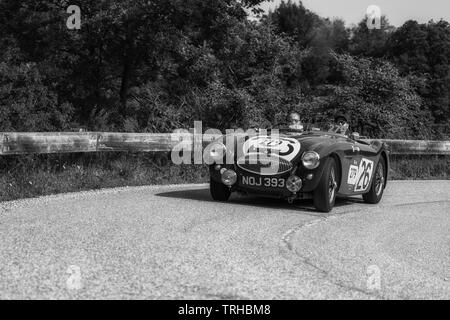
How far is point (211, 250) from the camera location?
5988mm

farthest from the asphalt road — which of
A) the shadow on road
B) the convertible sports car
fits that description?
the convertible sports car

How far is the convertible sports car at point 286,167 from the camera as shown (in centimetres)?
895

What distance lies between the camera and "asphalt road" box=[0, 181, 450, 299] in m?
4.69

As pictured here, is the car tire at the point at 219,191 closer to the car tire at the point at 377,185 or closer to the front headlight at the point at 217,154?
the front headlight at the point at 217,154

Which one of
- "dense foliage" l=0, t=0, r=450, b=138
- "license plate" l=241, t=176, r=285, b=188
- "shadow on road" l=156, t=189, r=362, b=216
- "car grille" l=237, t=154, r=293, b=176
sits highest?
"dense foliage" l=0, t=0, r=450, b=138

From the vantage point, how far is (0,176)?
31.5 feet

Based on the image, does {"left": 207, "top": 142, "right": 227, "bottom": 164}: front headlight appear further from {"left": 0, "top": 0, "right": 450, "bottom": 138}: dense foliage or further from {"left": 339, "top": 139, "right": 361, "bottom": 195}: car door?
{"left": 0, "top": 0, "right": 450, "bottom": 138}: dense foliage

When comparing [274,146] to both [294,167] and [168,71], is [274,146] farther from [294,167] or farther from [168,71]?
[168,71]

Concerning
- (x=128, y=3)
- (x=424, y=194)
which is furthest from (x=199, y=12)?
(x=424, y=194)

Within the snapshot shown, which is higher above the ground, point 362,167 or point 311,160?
point 311,160

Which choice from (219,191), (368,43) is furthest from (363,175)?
(368,43)

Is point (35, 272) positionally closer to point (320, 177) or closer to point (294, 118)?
point (320, 177)

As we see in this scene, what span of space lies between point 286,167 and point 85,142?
11.7ft

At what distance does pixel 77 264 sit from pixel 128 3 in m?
15.7
